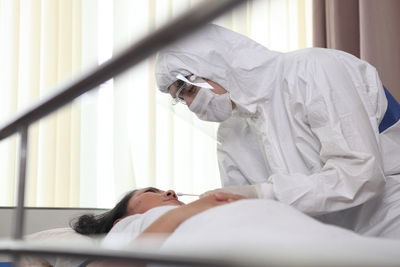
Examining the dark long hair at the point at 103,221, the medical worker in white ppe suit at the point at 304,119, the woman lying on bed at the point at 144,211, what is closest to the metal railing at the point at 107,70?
the woman lying on bed at the point at 144,211

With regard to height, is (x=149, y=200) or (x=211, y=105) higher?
(x=211, y=105)

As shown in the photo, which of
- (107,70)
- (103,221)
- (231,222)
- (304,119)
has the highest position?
(107,70)

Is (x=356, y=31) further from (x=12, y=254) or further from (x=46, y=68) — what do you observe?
(x=12, y=254)

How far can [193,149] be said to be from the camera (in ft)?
9.61

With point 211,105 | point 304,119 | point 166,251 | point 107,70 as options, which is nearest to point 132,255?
point 166,251

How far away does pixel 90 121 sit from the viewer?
276 cm

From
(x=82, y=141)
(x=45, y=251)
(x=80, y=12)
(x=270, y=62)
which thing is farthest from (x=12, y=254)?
(x=80, y=12)

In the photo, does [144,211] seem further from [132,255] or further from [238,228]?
[132,255]

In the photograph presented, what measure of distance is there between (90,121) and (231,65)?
1281 mm

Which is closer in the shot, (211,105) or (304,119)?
(304,119)

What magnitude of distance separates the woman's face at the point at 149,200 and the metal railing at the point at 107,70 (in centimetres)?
82

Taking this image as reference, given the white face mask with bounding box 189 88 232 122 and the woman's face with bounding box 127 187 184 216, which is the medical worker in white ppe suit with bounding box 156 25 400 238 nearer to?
the white face mask with bounding box 189 88 232 122

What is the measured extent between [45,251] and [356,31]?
7.58ft

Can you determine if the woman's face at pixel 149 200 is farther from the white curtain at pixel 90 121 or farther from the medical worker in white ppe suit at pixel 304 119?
the white curtain at pixel 90 121
